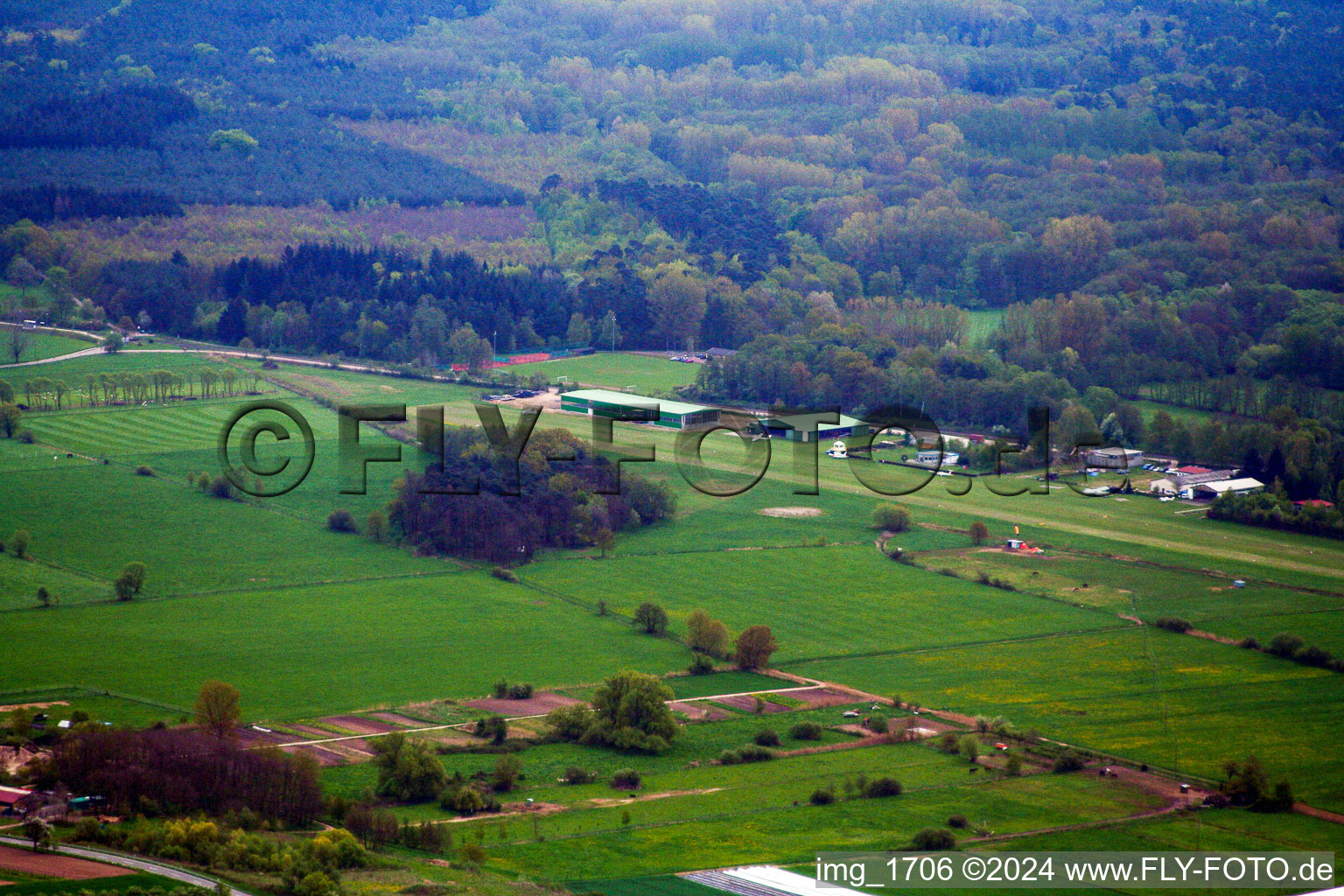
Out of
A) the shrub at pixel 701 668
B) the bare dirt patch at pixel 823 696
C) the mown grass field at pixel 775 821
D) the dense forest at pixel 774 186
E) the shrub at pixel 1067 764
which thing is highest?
the dense forest at pixel 774 186

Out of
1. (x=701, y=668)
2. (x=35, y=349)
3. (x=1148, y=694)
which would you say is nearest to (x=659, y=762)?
(x=701, y=668)

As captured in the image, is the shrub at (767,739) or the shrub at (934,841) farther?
the shrub at (767,739)

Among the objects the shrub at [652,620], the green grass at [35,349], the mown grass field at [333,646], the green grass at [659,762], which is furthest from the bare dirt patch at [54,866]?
the green grass at [35,349]

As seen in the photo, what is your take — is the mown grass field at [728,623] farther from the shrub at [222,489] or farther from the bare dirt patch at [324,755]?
the bare dirt patch at [324,755]

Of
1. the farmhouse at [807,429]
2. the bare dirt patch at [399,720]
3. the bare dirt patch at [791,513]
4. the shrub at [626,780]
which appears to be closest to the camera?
the shrub at [626,780]

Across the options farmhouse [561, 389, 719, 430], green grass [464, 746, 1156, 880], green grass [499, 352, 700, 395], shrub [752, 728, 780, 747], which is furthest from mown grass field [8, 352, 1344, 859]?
green grass [499, 352, 700, 395]

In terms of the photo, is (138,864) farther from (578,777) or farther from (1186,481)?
(1186,481)

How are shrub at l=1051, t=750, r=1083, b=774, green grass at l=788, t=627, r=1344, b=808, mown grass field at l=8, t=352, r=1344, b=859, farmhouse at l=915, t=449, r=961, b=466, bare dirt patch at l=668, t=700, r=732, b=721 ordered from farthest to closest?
farmhouse at l=915, t=449, r=961, b=466 < bare dirt patch at l=668, t=700, r=732, b=721 < green grass at l=788, t=627, r=1344, b=808 < shrub at l=1051, t=750, r=1083, b=774 < mown grass field at l=8, t=352, r=1344, b=859

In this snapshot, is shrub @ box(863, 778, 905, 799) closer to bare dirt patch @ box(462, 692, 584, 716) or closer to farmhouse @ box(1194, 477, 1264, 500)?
bare dirt patch @ box(462, 692, 584, 716)
